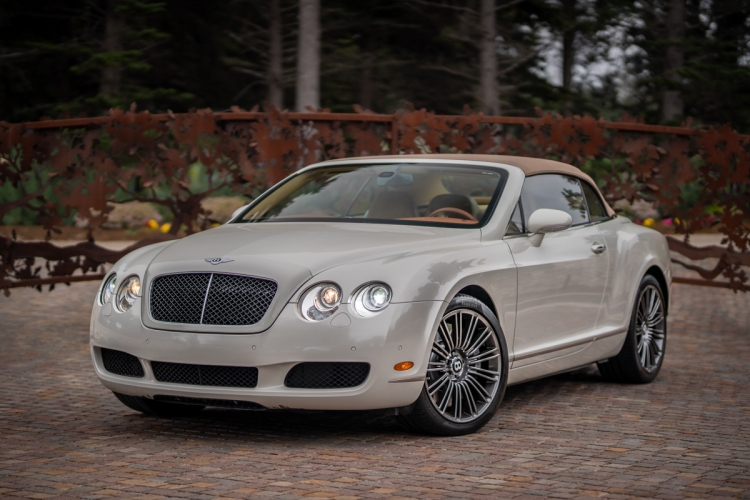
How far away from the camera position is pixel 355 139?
43.7 ft

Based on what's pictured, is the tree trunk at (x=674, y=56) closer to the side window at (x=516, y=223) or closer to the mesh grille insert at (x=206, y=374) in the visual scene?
the side window at (x=516, y=223)

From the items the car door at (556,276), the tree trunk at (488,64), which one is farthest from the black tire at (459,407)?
the tree trunk at (488,64)

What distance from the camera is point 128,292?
6.58m

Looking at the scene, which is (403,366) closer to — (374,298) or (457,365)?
(374,298)

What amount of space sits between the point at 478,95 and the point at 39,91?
12.6 m

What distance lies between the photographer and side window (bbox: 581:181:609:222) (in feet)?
28.1

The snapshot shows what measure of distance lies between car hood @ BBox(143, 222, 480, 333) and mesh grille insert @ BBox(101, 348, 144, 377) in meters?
0.30

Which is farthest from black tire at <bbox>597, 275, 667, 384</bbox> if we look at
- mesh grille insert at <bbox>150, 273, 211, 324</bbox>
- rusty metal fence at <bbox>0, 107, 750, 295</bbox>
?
rusty metal fence at <bbox>0, 107, 750, 295</bbox>

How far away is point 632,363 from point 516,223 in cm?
188

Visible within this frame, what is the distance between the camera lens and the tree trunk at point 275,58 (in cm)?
3169

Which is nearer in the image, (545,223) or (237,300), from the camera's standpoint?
(237,300)

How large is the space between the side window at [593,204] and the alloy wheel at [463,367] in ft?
6.88

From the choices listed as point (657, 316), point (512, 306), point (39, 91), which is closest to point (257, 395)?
point (512, 306)

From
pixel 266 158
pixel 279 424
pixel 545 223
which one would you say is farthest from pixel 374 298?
pixel 266 158
